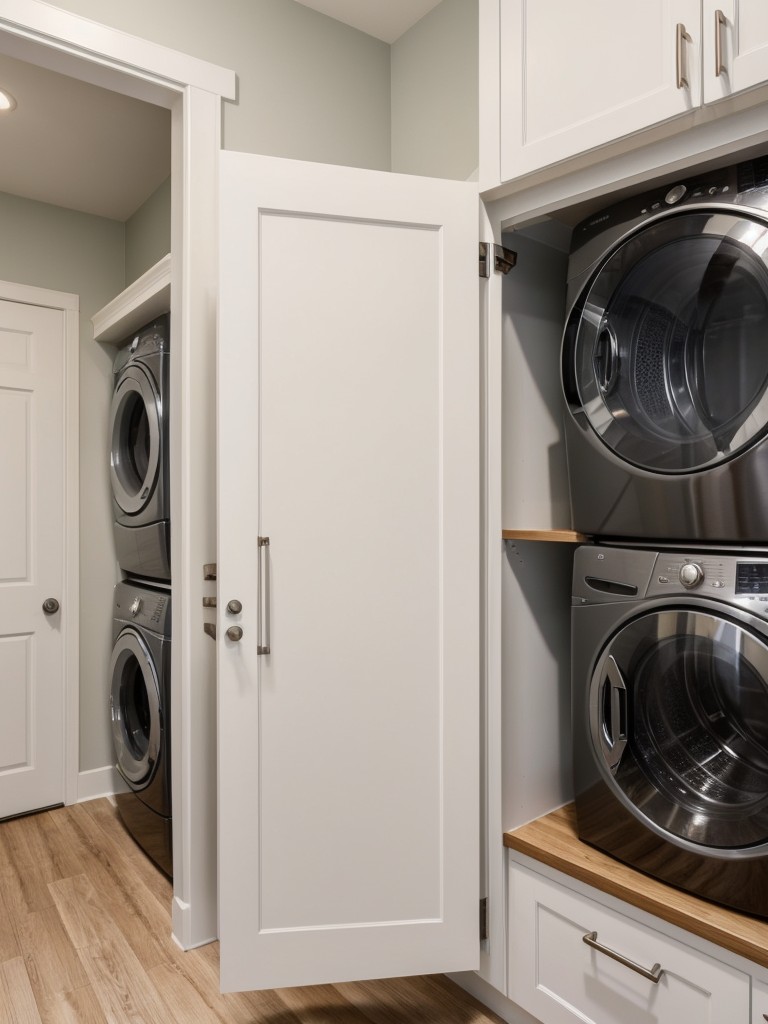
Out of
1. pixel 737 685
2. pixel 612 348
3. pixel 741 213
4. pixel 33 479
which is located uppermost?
pixel 741 213

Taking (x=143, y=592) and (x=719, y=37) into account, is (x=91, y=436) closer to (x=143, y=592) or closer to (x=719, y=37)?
(x=143, y=592)

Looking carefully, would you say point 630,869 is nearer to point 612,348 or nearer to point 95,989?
point 612,348

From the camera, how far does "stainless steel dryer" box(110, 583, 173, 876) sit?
239cm

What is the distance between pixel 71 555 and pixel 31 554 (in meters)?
0.16

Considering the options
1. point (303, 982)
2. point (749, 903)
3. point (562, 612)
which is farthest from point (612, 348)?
point (303, 982)

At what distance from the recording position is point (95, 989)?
1849 mm

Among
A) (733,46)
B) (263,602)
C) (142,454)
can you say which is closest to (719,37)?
(733,46)

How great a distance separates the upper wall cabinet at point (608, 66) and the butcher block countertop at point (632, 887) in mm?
1517

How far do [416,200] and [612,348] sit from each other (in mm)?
575

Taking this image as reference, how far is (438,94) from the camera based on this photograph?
2127 mm

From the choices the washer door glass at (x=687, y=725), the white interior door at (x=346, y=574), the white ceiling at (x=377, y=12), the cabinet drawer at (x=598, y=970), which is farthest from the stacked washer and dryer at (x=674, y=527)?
the white ceiling at (x=377, y=12)

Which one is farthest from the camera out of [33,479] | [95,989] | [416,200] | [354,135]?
[33,479]

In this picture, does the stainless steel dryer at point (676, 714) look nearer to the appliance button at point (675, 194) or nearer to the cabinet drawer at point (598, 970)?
the cabinet drawer at point (598, 970)

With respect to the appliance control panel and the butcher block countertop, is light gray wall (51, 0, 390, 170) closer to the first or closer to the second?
the appliance control panel
